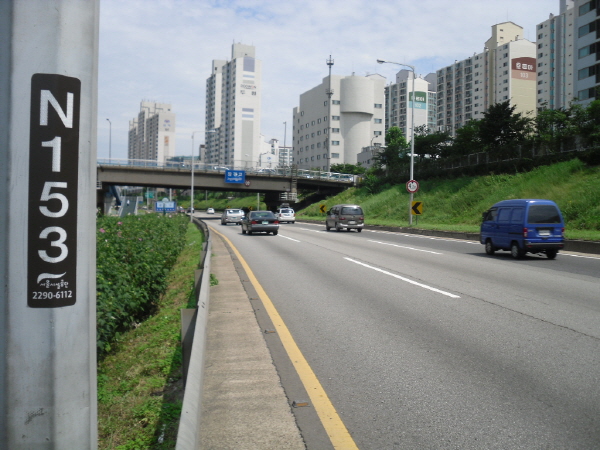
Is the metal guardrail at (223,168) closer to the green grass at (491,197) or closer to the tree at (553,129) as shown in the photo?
the green grass at (491,197)

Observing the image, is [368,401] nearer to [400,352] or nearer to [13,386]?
[400,352]

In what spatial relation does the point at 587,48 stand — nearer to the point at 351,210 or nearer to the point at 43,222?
the point at 351,210

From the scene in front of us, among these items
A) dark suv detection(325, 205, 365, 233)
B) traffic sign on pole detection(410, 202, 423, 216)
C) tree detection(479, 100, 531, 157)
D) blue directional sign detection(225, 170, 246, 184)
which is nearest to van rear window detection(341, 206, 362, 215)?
dark suv detection(325, 205, 365, 233)

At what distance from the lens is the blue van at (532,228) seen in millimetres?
16641

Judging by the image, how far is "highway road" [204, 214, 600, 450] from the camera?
405cm

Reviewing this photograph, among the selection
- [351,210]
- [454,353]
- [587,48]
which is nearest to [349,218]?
[351,210]

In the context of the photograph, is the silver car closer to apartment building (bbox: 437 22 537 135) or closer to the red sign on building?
apartment building (bbox: 437 22 537 135)

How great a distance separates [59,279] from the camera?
2330mm

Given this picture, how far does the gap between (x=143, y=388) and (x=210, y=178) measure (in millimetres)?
59549

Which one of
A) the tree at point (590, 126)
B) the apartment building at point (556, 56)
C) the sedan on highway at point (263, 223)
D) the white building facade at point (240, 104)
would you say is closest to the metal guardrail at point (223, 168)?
the sedan on highway at point (263, 223)

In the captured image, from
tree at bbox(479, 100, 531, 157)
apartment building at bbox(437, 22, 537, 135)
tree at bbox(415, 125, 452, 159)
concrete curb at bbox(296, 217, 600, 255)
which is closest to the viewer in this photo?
concrete curb at bbox(296, 217, 600, 255)

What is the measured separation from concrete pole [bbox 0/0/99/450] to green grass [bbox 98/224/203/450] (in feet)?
5.62

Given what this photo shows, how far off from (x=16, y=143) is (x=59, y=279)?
605 mm

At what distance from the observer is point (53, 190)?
231 cm
